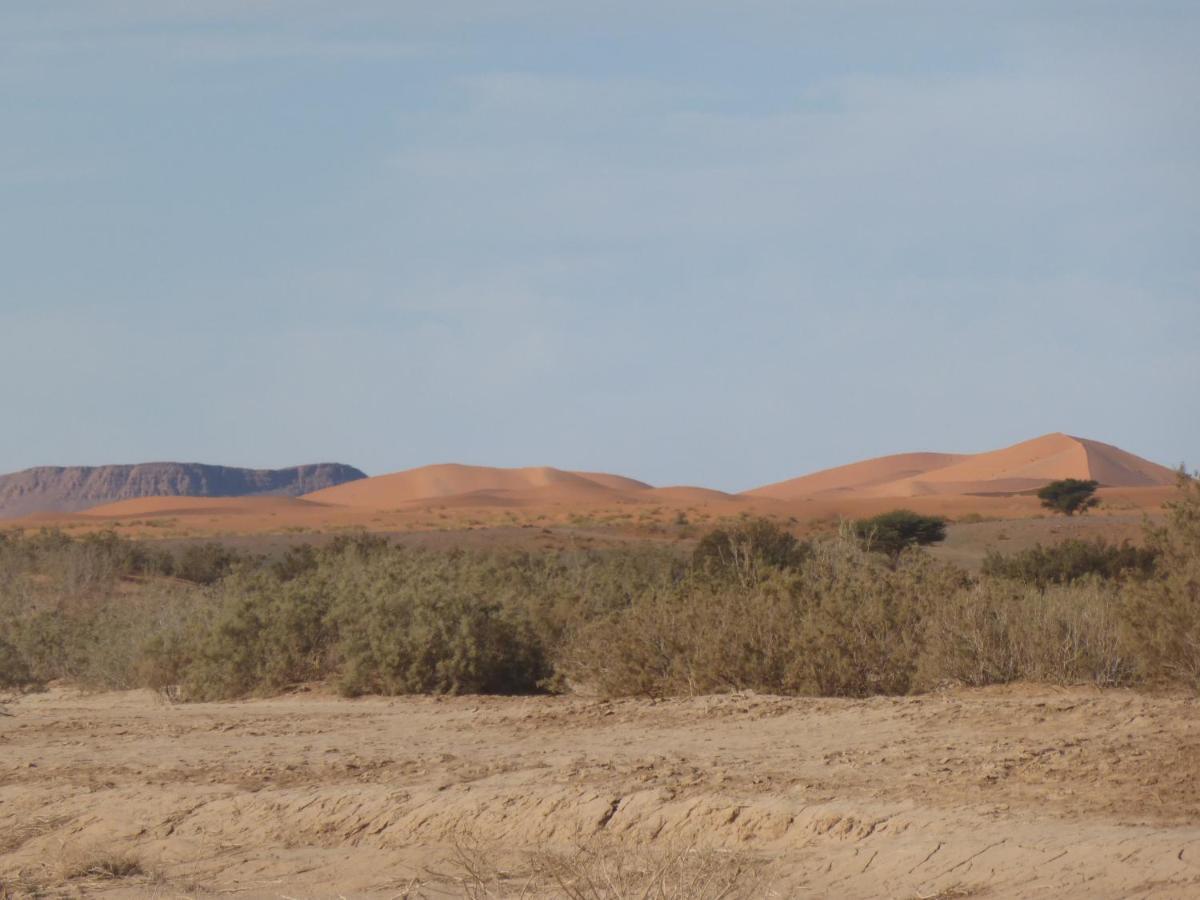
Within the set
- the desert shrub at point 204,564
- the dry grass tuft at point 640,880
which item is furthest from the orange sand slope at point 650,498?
the dry grass tuft at point 640,880

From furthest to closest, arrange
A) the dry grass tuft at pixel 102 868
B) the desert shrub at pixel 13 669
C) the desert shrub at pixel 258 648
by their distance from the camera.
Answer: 1. the desert shrub at pixel 13 669
2. the desert shrub at pixel 258 648
3. the dry grass tuft at pixel 102 868

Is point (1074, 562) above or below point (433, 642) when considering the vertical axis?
above

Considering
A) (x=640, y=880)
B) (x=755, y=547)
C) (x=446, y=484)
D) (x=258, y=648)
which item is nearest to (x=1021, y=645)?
(x=640, y=880)

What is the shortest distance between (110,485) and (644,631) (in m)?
157

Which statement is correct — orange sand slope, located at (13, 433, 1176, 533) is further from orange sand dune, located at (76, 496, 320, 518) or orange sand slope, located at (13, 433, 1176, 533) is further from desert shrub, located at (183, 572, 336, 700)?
desert shrub, located at (183, 572, 336, 700)

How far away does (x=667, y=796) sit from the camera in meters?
9.04

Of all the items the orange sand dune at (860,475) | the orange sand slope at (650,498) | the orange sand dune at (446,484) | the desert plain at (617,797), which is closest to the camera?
the desert plain at (617,797)

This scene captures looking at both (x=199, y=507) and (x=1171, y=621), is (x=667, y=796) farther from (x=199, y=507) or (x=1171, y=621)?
(x=199, y=507)

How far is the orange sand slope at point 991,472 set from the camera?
10919cm

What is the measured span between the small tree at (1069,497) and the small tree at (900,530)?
1851 centimetres

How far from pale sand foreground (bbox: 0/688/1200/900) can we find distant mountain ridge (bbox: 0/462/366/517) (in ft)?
495

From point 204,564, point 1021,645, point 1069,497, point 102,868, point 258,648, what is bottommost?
point 102,868

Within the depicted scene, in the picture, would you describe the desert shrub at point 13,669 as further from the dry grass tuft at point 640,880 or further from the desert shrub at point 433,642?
the dry grass tuft at point 640,880

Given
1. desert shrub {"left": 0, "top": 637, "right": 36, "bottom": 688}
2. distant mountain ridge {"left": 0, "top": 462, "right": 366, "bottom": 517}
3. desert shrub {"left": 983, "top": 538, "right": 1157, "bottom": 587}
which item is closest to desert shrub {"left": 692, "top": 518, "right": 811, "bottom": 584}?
desert shrub {"left": 983, "top": 538, "right": 1157, "bottom": 587}
